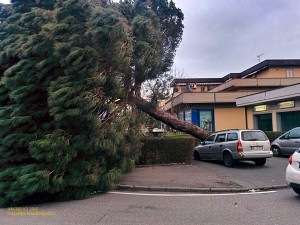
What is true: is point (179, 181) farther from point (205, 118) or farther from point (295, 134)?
point (205, 118)

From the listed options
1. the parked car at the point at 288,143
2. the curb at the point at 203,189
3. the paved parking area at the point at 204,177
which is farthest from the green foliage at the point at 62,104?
the parked car at the point at 288,143

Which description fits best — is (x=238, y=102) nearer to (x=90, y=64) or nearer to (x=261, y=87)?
(x=261, y=87)

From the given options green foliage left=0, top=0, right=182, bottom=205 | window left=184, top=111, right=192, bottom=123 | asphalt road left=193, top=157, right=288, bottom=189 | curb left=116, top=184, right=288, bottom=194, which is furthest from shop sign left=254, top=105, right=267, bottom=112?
green foliage left=0, top=0, right=182, bottom=205

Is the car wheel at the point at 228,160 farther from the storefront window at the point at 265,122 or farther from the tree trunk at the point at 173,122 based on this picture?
the storefront window at the point at 265,122

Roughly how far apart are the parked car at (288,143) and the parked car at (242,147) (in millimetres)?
2789

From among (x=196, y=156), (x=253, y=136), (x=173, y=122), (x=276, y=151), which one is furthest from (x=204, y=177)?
(x=276, y=151)

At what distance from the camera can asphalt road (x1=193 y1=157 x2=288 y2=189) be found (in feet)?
30.5

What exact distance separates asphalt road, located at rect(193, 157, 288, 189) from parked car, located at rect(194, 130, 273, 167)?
1.43 ft

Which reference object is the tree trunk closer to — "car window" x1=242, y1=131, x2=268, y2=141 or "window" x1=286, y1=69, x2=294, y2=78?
"car window" x1=242, y1=131, x2=268, y2=141

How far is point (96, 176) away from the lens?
7.91 m

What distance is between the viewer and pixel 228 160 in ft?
42.2

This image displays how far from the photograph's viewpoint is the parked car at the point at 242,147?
1209cm

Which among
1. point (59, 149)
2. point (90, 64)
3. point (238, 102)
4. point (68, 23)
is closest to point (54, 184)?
point (59, 149)

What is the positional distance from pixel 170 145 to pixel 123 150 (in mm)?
4525
